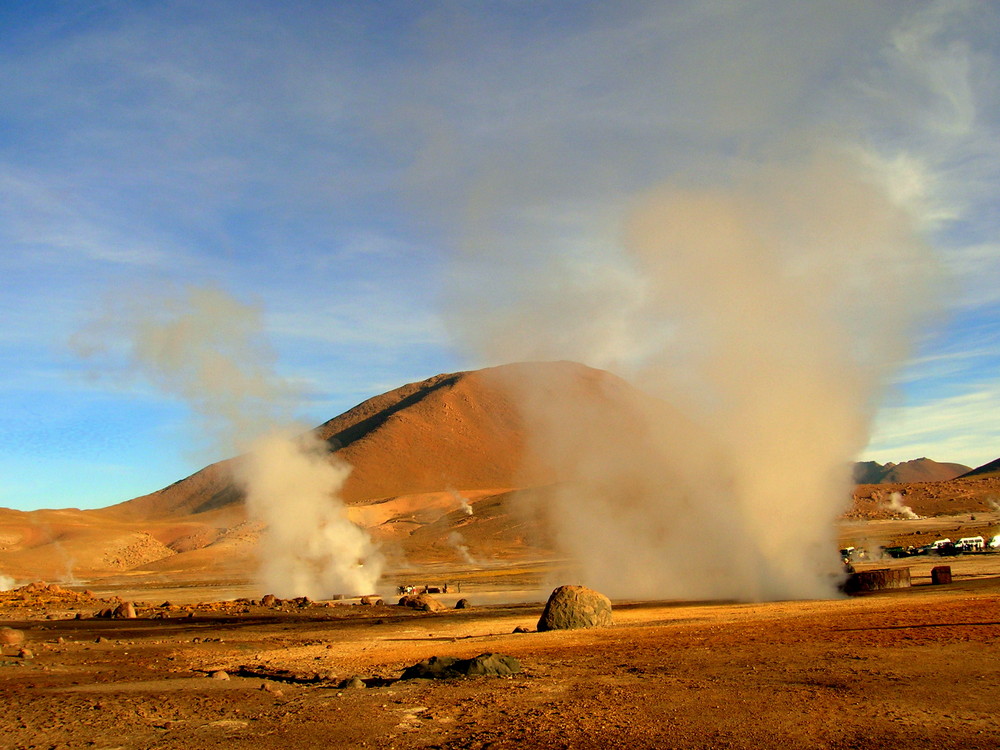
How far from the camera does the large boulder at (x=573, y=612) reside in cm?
2405

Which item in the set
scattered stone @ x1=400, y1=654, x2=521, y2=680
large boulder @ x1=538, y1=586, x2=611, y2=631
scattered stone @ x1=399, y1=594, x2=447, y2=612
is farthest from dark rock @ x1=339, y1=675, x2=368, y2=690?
scattered stone @ x1=399, y1=594, x2=447, y2=612

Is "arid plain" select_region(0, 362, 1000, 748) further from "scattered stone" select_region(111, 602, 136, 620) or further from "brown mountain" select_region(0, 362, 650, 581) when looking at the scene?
"brown mountain" select_region(0, 362, 650, 581)

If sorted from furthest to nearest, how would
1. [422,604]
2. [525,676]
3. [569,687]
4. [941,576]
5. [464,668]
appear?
[422,604] → [941,576] → [464,668] → [525,676] → [569,687]

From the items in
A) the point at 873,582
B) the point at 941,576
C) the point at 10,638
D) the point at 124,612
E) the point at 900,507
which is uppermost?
the point at 10,638

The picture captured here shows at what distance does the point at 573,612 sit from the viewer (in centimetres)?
2419

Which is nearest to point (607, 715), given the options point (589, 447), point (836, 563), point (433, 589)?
point (836, 563)

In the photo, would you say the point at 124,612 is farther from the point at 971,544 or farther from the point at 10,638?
the point at 971,544

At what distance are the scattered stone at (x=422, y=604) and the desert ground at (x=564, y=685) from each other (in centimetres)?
848

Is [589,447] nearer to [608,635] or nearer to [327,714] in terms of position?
[608,635]

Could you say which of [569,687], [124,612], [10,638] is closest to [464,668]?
[569,687]

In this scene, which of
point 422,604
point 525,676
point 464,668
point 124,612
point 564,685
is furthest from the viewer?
point 422,604

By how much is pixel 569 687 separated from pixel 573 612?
10704mm

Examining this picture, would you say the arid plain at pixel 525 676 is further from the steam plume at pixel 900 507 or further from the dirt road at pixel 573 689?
the steam plume at pixel 900 507

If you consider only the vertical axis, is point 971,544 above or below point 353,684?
below
